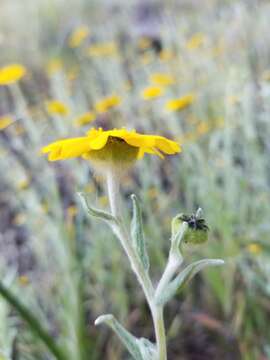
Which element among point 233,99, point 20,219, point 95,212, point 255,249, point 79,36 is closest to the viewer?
point 95,212

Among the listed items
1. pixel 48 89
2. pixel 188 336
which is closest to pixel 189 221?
pixel 188 336

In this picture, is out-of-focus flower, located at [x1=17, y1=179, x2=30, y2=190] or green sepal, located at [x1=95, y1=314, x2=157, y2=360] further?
out-of-focus flower, located at [x1=17, y1=179, x2=30, y2=190]

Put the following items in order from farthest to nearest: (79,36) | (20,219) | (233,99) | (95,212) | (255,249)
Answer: (79,36)
(20,219)
(233,99)
(255,249)
(95,212)

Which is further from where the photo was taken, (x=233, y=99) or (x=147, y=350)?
(x=233, y=99)

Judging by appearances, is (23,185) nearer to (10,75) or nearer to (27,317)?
(10,75)

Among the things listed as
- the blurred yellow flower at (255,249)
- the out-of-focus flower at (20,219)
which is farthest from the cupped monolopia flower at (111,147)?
the out-of-focus flower at (20,219)

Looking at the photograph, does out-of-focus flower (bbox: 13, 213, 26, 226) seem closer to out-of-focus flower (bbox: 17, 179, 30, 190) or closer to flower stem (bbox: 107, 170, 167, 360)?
out-of-focus flower (bbox: 17, 179, 30, 190)

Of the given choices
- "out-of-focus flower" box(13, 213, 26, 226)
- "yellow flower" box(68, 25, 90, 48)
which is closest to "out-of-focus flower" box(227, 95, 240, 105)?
"out-of-focus flower" box(13, 213, 26, 226)

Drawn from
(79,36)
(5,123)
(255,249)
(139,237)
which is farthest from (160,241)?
(79,36)

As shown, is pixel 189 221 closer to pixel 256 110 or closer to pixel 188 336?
pixel 188 336
